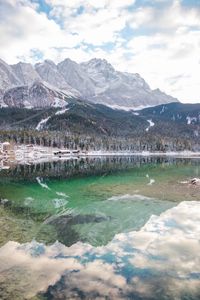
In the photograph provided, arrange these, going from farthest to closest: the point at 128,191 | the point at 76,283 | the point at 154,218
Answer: the point at 128,191 → the point at 154,218 → the point at 76,283

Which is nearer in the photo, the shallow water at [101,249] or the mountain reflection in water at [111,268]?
the mountain reflection in water at [111,268]

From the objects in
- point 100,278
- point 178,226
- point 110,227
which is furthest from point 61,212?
point 100,278

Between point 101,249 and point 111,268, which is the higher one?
point 101,249

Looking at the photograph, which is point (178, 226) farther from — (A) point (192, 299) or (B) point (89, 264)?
(A) point (192, 299)

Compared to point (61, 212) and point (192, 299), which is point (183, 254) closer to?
point (192, 299)

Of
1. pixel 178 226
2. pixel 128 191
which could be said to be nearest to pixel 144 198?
pixel 128 191

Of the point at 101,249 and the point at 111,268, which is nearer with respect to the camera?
the point at 111,268

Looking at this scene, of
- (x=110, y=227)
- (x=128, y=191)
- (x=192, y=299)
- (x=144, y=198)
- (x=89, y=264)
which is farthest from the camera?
(x=128, y=191)

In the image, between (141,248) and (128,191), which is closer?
(141,248)

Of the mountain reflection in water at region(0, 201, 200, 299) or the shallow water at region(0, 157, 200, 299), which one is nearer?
the mountain reflection in water at region(0, 201, 200, 299)
